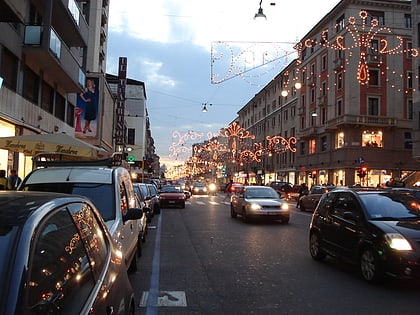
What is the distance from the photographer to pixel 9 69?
19.1 meters

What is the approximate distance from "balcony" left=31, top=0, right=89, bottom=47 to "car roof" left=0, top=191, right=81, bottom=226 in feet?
65.8

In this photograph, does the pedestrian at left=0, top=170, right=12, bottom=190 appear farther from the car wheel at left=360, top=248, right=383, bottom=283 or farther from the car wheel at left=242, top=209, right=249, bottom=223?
the car wheel at left=360, top=248, right=383, bottom=283

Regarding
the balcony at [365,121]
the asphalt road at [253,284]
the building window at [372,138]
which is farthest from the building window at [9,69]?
the building window at [372,138]

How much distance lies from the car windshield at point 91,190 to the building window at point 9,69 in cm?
1263

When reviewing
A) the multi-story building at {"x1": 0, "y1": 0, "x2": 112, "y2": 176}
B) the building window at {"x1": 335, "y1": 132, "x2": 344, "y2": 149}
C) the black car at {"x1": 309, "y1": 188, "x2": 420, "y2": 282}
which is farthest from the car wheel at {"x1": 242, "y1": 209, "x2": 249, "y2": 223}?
the building window at {"x1": 335, "y1": 132, "x2": 344, "y2": 149}

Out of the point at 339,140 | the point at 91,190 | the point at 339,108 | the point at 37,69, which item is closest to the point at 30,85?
the point at 37,69

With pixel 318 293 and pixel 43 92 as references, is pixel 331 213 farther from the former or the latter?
pixel 43 92

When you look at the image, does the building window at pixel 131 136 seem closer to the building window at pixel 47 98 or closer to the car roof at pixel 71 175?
the building window at pixel 47 98

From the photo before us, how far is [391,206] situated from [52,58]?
56.9ft

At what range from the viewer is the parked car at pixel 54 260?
6.84ft

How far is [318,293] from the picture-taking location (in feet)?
22.6

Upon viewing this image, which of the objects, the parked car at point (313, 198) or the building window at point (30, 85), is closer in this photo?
the building window at point (30, 85)

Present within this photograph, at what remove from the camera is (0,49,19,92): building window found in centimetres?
1812

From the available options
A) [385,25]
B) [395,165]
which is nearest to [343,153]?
[395,165]
